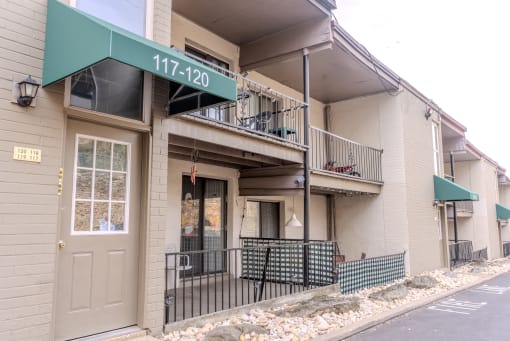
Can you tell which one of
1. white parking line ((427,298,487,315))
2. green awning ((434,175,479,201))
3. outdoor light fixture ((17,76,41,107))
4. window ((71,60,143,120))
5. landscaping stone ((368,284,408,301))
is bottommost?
white parking line ((427,298,487,315))

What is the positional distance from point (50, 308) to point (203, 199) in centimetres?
496

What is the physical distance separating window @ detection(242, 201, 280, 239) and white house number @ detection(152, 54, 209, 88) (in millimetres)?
5632

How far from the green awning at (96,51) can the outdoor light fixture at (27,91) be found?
0.14m

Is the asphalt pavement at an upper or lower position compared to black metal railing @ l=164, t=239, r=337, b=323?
lower

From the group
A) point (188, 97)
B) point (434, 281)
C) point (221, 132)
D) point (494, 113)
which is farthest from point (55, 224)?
point (494, 113)

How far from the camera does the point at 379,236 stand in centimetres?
1159

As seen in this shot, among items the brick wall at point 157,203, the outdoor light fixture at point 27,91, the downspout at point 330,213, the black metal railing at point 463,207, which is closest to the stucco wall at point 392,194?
the downspout at point 330,213

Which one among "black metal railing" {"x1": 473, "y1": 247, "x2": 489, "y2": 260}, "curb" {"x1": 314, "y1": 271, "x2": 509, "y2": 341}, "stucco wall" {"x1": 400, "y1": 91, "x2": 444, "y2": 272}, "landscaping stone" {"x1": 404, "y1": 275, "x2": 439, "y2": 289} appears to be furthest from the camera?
"black metal railing" {"x1": 473, "y1": 247, "x2": 489, "y2": 260}

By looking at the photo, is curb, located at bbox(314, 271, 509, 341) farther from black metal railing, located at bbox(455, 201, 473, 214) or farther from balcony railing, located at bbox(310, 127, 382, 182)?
black metal railing, located at bbox(455, 201, 473, 214)

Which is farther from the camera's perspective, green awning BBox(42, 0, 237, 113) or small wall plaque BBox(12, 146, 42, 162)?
small wall plaque BBox(12, 146, 42, 162)

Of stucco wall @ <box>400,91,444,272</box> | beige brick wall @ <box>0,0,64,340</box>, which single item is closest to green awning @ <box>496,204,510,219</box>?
Result: stucco wall @ <box>400,91,444,272</box>

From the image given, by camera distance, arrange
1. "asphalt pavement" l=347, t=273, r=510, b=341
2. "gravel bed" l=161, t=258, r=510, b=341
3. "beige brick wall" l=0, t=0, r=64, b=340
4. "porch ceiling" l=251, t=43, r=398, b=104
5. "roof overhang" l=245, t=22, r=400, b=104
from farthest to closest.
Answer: "porch ceiling" l=251, t=43, r=398, b=104 → "roof overhang" l=245, t=22, r=400, b=104 → "asphalt pavement" l=347, t=273, r=510, b=341 → "gravel bed" l=161, t=258, r=510, b=341 → "beige brick wall" l=0, t=0, r=64, b=340

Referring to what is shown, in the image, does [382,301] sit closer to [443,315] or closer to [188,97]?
[443,315]

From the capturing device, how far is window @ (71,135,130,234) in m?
4.32
